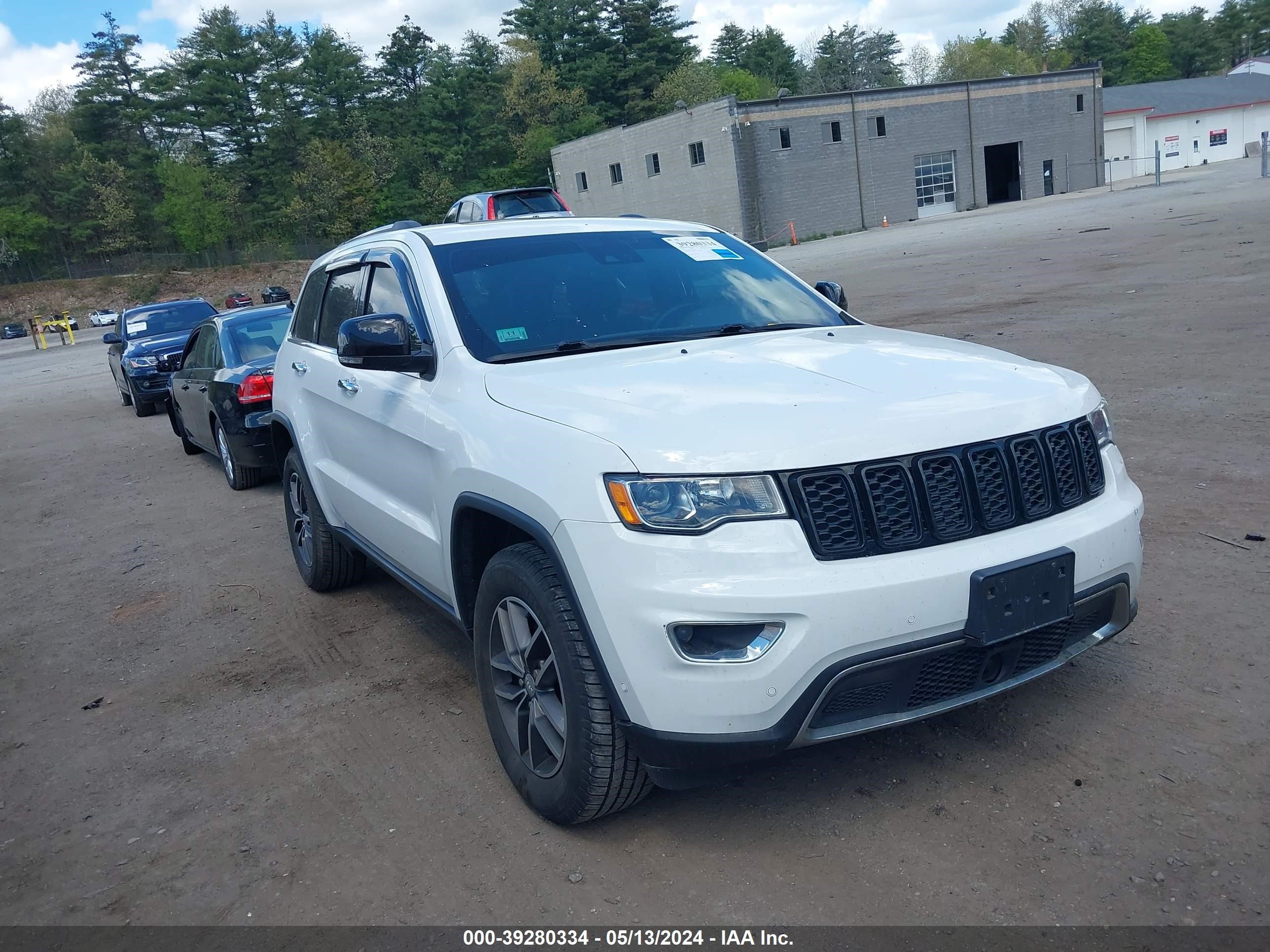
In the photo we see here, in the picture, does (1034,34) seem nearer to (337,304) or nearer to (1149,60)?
(1149,60)

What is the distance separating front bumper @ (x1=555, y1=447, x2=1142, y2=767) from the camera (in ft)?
8.74

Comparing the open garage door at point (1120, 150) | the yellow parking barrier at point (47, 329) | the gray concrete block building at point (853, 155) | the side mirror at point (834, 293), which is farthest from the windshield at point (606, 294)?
the open garage door at point (1120, 150)

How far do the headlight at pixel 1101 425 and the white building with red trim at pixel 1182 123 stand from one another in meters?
69.7

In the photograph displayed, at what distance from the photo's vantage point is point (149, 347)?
16203 millimetres

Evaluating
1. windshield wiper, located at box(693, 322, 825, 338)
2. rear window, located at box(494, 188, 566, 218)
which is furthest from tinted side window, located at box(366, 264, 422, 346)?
rear window, located at box(494, 188, 566, 218)

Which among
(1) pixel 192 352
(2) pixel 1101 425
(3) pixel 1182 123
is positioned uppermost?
(3) pixel 1182 123

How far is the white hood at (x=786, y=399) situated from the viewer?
9.18 ft

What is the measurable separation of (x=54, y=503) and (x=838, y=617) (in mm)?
9449

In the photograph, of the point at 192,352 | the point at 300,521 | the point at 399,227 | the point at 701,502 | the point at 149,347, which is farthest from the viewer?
the point at 149,347

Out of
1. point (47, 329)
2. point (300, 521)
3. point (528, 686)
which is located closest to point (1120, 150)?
point (47, 329)

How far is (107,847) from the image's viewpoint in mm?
3467

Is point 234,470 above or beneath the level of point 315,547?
beneath

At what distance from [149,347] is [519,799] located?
49.1 ft

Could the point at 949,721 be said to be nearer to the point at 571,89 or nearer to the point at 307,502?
the point at 307,502
